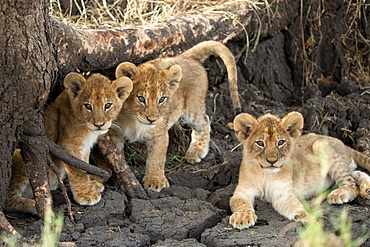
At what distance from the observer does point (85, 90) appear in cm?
539

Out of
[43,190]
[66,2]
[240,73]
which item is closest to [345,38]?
[240,73]

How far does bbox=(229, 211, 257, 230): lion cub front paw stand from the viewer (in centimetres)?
503

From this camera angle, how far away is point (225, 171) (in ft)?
20.1

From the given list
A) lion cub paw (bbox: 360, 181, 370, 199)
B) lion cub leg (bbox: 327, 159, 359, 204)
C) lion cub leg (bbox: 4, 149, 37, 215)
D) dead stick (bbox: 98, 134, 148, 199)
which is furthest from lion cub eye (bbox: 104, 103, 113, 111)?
lion cub paw (bbox: 360, 181, 370, 199)

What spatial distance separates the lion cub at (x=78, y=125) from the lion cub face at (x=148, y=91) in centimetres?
23

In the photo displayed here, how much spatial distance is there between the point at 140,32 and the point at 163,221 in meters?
1.73

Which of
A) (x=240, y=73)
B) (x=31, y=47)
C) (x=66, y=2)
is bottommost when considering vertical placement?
(x=240, y=73)

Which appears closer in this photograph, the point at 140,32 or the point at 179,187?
the point at 179,187

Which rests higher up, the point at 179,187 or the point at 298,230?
the point at 298,230

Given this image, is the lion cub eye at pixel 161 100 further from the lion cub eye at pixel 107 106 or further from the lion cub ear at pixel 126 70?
the lion cub eye at pixel 107 106

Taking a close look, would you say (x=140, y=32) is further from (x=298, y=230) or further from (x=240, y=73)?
(x=298, y=230)

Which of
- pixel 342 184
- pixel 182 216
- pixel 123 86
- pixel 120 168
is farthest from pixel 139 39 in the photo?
pixel 342 184

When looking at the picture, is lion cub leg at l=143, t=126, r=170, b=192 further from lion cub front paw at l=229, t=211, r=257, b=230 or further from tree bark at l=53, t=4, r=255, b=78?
lion cub front paw at l=229, t=211, r=257, b=230

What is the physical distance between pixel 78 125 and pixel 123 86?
16.1 inches
